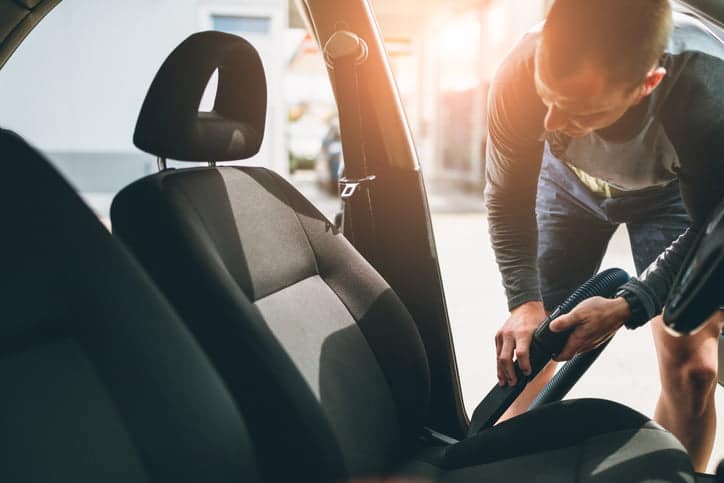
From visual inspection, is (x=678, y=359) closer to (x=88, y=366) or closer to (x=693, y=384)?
(x=693, y=384)

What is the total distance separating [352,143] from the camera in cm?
146

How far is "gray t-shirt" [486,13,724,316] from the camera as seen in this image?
122cm

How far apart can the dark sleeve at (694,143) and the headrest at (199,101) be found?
30.6 inches

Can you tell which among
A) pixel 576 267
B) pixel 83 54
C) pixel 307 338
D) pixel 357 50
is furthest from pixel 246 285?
pixel 83 54

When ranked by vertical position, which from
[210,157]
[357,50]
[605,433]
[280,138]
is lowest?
[280,138]

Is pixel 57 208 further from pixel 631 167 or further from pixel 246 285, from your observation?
pixel 631 167

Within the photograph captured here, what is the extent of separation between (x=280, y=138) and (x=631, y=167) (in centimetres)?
551

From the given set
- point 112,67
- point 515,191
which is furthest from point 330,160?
point 515,191

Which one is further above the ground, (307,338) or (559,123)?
(559,123)

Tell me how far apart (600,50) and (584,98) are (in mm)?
87

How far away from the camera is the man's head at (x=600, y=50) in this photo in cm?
103

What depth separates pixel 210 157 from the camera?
45.0 inches

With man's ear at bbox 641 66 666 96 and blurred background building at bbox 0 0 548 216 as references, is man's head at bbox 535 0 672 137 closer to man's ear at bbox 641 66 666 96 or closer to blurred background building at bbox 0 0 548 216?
man's ear at bbox 641 66 666 96

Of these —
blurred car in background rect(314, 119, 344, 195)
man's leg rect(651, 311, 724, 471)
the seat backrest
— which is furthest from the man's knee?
blurred car in background rect(314, 119, 344, 195)
